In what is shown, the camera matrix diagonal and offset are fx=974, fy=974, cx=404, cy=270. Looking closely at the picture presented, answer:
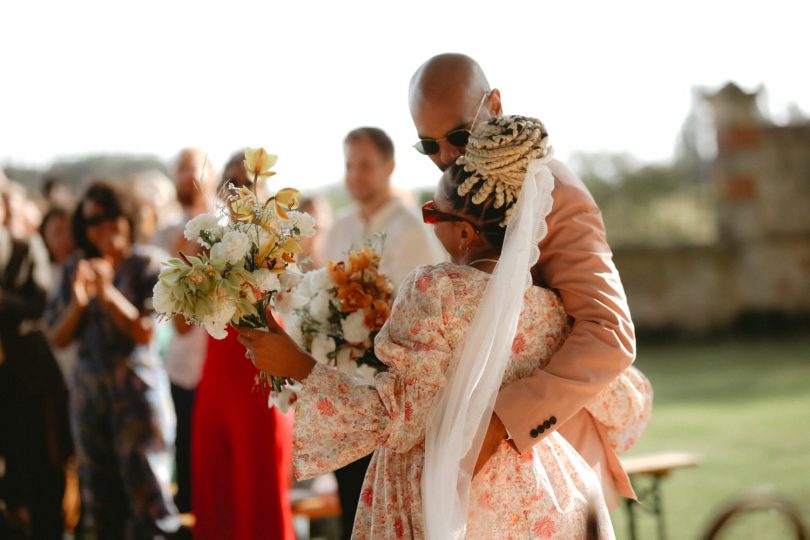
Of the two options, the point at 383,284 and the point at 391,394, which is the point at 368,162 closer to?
the point at 383,284

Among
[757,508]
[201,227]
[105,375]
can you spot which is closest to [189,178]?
[105,375]

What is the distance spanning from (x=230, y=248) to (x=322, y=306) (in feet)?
2.25

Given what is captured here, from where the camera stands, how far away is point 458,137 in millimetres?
3283

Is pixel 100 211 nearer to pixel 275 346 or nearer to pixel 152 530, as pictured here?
pixel 152 530

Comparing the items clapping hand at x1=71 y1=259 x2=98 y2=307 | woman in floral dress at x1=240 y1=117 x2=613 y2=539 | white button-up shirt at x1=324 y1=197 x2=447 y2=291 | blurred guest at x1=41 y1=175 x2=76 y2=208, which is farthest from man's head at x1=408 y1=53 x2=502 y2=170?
Answer: blurred guest at x1=41 y1=175 x2=76 y2=208

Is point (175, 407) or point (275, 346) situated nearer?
point (275, 346)

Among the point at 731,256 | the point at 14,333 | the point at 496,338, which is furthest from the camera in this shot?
the point at 731,256

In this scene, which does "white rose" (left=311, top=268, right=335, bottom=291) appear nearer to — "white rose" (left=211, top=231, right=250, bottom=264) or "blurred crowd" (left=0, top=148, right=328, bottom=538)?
"white rose" (left=211, top=231, right=250, bottom=264)

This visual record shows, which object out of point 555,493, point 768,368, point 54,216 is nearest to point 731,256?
point 768,368

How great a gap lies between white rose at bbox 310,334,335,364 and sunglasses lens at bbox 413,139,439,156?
0.78 metres

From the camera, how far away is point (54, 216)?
24.0 ft

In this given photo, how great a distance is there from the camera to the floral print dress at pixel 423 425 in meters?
2.86

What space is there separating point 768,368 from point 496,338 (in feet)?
35.2

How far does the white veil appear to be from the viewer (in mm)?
2783
